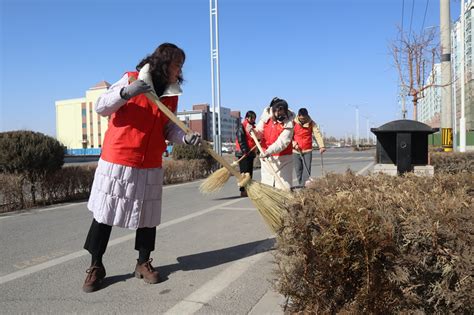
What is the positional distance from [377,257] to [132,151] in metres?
2.11

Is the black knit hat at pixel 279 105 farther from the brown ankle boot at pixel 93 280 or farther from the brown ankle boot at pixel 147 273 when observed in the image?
the brown ankle boot at pixel 93 280

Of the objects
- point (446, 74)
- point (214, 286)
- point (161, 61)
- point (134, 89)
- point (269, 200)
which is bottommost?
point (214, 286)

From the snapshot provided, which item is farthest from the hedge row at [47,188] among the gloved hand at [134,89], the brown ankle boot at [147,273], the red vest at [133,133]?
the gloved hand at [134,89]

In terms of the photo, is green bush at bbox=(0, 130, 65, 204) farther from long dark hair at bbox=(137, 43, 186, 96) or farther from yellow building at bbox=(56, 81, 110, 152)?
yellow building at bbox=(56, 81, 110, 152)

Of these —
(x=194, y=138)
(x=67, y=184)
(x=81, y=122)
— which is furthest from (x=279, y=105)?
(x=81, y=122)

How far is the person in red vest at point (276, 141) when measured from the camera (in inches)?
193

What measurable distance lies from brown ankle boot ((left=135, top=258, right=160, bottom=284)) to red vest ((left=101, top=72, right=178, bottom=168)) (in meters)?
0.98

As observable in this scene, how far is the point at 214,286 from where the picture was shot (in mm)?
3551

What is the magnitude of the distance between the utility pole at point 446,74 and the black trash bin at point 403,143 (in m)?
8.97

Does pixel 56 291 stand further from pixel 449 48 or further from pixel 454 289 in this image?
pixel 449 48

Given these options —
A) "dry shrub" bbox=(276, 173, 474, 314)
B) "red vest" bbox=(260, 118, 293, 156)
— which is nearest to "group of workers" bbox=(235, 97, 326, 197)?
"red vest" bbox=(260, 118, 293, 156)

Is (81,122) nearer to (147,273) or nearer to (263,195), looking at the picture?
(147,273)

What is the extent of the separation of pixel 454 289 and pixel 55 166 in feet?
27.6

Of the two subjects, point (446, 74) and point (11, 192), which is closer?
point (11, 192)
